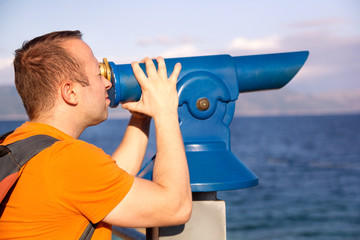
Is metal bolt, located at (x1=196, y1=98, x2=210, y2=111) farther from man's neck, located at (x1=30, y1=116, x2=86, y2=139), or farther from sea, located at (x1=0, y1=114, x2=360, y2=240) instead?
sea, located at (x1=0, y1=114, x2=360, y2=240)

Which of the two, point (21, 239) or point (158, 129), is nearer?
point (21, 239)

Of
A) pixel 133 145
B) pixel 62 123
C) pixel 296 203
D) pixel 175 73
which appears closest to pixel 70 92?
pixel 62 123

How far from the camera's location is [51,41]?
49.3 inches

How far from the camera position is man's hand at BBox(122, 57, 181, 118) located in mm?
1249

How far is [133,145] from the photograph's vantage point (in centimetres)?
160

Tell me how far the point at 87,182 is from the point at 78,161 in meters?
0.06

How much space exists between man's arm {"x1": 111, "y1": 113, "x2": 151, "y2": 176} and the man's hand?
0.95ft

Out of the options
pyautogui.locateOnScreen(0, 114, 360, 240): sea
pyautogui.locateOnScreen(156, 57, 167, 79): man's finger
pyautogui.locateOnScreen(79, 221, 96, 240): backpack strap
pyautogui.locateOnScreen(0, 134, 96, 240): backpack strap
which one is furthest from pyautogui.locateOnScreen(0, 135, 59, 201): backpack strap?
pyautogui.locateOnScreen(0, 114, 360, 240): sea

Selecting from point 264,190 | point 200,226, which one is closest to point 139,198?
point 200,226

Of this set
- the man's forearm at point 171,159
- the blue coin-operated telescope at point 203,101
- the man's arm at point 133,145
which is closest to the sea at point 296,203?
the man's arm at point 133,145

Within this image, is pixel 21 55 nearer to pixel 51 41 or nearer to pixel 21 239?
pixel 51 41

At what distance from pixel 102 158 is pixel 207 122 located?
371 millimetres

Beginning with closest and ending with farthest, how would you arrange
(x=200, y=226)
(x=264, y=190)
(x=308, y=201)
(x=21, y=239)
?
(x=21, y=239) < (x=200, y=226) < (x=308, y=201) < (x=264, y=190)

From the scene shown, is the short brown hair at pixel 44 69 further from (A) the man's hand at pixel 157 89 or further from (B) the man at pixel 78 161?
(A) the man's hand at pixel 157 89
